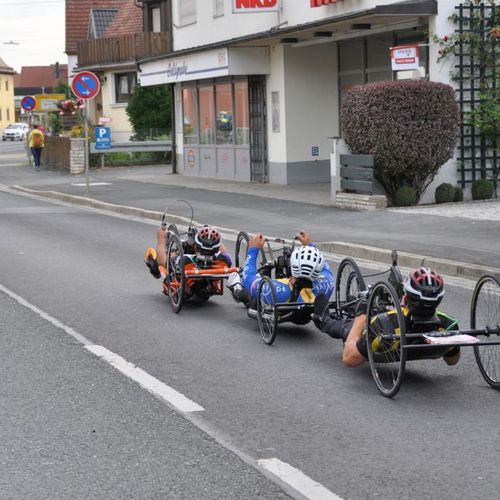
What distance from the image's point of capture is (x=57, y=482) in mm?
5586

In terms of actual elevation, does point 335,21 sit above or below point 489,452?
above

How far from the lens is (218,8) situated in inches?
1231

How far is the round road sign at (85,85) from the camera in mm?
27000

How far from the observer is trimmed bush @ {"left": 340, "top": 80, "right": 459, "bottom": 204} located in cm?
2005

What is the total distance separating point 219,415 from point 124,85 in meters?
51.9

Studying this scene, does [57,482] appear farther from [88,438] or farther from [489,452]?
[489,452]

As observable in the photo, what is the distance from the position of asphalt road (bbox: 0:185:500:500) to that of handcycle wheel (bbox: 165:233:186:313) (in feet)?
0.54

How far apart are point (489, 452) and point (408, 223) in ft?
39.3

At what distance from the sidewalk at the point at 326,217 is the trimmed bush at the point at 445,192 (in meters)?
0.32

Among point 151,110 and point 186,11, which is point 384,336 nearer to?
point 186,11

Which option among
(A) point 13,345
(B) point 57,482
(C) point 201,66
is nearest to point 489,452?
(B) point 57,482

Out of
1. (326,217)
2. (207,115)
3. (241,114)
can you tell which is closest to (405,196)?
(326,217)

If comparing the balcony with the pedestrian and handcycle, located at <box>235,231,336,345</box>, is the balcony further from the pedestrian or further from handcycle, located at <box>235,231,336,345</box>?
handcycle, located at <box>235,231,336,345</box>

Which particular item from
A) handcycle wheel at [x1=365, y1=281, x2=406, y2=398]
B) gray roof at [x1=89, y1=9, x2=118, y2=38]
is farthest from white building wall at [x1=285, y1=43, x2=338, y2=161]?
gray roof at [x1=89, y1=9, x2=118, y2=38]
